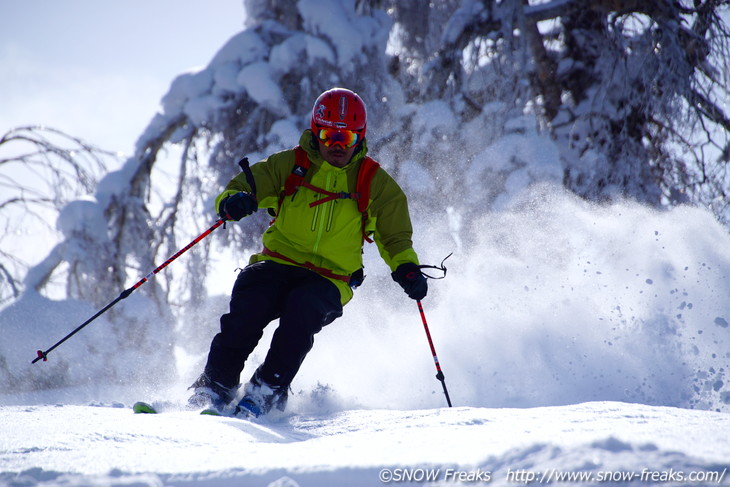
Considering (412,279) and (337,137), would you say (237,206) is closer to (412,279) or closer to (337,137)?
(337,137)

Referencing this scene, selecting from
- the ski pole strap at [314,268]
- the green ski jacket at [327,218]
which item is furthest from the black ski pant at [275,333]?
the green ski jacket at [327,218]

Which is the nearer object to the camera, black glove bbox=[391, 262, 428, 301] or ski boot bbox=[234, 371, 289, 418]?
ski boot bbox=[234, 371, 289, 418]

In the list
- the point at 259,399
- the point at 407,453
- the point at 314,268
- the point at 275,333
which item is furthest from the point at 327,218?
the point at 407,453

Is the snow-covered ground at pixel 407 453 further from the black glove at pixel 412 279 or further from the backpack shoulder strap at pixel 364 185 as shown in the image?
the backpack shoulder strap at pixel 364 185

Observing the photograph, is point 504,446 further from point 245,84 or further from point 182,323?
point 182,323

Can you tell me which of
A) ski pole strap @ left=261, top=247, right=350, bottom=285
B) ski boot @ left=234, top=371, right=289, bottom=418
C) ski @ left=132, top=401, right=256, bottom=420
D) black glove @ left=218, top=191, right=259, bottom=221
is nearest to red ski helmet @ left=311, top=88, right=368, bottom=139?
black glove @ left=218, top=191, right=259, bottom=221

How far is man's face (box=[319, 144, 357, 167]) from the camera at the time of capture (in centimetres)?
A: 402

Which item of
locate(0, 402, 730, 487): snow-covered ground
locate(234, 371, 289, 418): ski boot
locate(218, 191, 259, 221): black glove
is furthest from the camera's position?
locate(218, 191, 259, 221): black glove

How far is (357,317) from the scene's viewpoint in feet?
23.0

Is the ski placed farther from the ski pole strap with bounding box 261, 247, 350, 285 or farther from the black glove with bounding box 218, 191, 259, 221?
the black glove with bounding box 218, 191, 259, 221

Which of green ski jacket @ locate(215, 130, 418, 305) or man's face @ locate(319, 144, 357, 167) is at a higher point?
man's face @ locate(319, 144, 357, 167)

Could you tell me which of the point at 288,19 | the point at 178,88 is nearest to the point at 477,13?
the point at 288,19

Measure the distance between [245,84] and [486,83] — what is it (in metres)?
3.33

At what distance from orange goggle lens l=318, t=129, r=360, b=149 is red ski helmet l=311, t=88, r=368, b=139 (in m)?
0.03
